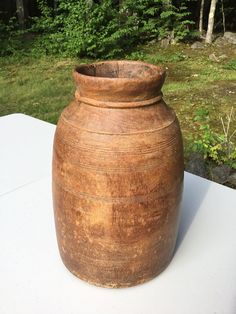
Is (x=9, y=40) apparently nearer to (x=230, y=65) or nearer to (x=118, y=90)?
(x=230, y=65)

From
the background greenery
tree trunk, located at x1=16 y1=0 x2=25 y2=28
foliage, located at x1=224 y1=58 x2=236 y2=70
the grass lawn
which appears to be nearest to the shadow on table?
the background greenery

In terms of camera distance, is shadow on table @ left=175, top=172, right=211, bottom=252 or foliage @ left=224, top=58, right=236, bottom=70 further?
foliage @ left=224, top=58, right=236, bottom=70

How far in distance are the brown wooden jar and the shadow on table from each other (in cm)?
34

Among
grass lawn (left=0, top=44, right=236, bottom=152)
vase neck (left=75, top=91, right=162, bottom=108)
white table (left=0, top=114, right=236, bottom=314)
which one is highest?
vase neck (left=75, top=91, right=162, bottom=108)

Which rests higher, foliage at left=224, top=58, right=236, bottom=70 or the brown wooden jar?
the brown wooden jar

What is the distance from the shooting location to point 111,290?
1.42 m

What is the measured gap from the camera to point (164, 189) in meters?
1.28

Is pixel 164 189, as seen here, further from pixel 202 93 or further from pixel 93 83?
pixel 202 93

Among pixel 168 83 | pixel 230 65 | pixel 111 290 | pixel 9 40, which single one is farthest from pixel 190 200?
pixel 9 40

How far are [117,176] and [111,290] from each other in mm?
468

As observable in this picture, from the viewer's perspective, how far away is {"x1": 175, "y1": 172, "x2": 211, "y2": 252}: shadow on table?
1.74 metres

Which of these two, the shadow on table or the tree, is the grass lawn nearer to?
the tree

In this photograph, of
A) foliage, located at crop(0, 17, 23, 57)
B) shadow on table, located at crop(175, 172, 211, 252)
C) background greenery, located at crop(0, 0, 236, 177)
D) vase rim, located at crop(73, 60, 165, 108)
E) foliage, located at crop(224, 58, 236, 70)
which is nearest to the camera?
vase rim, located at crop(73, 60, 165, 108)

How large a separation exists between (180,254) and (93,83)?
2.63ft
